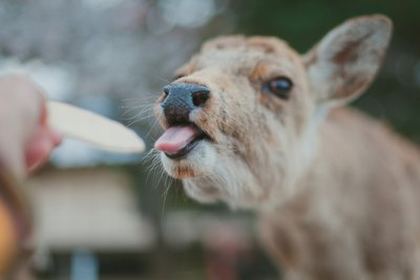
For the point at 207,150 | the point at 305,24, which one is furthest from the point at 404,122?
the point at 207,150

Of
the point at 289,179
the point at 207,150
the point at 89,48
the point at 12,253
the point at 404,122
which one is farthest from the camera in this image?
the point at 404,122

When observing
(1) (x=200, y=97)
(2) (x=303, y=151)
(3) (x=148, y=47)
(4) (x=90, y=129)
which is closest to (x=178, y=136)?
(1) (x=200, y=97)

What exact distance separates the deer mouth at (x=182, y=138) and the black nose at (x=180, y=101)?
0.02 meters

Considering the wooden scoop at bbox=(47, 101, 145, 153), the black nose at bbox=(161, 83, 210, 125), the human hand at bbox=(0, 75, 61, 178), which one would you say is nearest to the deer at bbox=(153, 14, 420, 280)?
the black nose at bbox=(161, 83, 210, 125)

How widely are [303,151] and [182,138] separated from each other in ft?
4.90

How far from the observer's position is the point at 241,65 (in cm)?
252

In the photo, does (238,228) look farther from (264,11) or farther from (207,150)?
(207,150)

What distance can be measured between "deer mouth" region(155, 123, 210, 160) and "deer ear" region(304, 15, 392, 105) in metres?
1.26

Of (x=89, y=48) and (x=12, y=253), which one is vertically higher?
(x=89, y=48)

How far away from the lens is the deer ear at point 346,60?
290cm

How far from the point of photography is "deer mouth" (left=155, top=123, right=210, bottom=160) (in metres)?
1.83

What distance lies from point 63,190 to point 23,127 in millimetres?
10414

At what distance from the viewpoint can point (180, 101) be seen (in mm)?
1801

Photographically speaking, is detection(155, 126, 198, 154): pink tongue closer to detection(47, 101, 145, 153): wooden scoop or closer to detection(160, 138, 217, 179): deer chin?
detection(160, 138, 217, 179): deer chin
